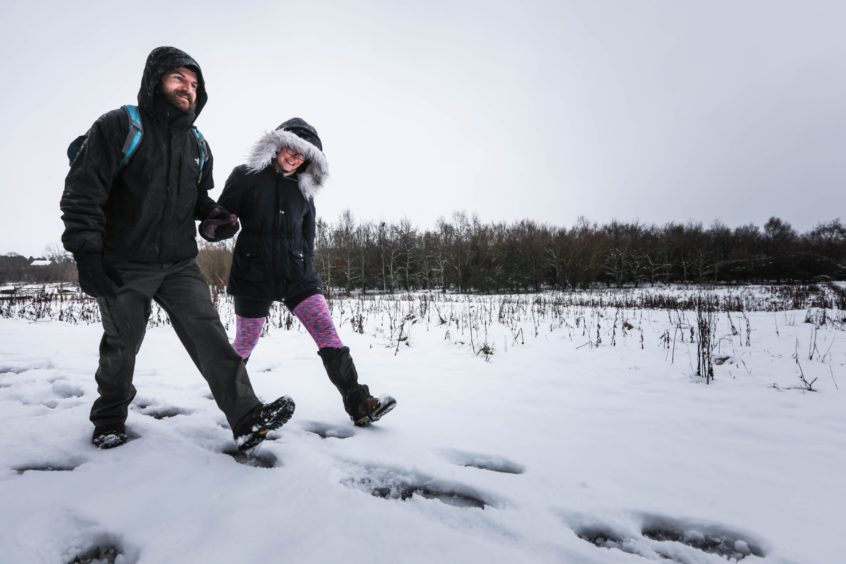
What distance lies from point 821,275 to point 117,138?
55995 mm

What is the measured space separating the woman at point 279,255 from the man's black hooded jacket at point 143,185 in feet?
1.05

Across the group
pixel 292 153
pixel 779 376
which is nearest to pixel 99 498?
pixel 292 153

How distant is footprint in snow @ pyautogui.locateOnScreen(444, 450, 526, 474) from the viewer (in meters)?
1.97

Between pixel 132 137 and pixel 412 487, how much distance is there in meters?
2.22

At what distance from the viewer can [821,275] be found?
124ft

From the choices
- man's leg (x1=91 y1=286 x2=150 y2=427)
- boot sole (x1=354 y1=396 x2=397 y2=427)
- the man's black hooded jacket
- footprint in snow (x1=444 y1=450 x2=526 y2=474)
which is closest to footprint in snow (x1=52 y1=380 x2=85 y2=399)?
man's leg (x1=91 y1=286 x2=150 y2=427)

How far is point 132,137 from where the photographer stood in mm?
1815

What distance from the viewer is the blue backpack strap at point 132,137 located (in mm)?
1806

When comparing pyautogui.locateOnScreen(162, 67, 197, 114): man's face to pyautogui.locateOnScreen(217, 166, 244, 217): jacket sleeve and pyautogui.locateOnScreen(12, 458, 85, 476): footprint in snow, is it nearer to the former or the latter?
pyautogui.locateOnScreen(217, 166, 244, 217): jacket sleeve

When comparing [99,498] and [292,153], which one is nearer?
[99,498]

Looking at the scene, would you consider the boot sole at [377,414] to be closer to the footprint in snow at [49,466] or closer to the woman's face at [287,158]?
the footprint in snow at [49,466]

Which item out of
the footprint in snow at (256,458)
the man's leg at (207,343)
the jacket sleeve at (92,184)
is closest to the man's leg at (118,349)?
the man's leg at (207,343)

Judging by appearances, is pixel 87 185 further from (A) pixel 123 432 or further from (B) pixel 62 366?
(B) pixel 62 366

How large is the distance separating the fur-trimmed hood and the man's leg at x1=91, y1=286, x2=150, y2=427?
1.08m
